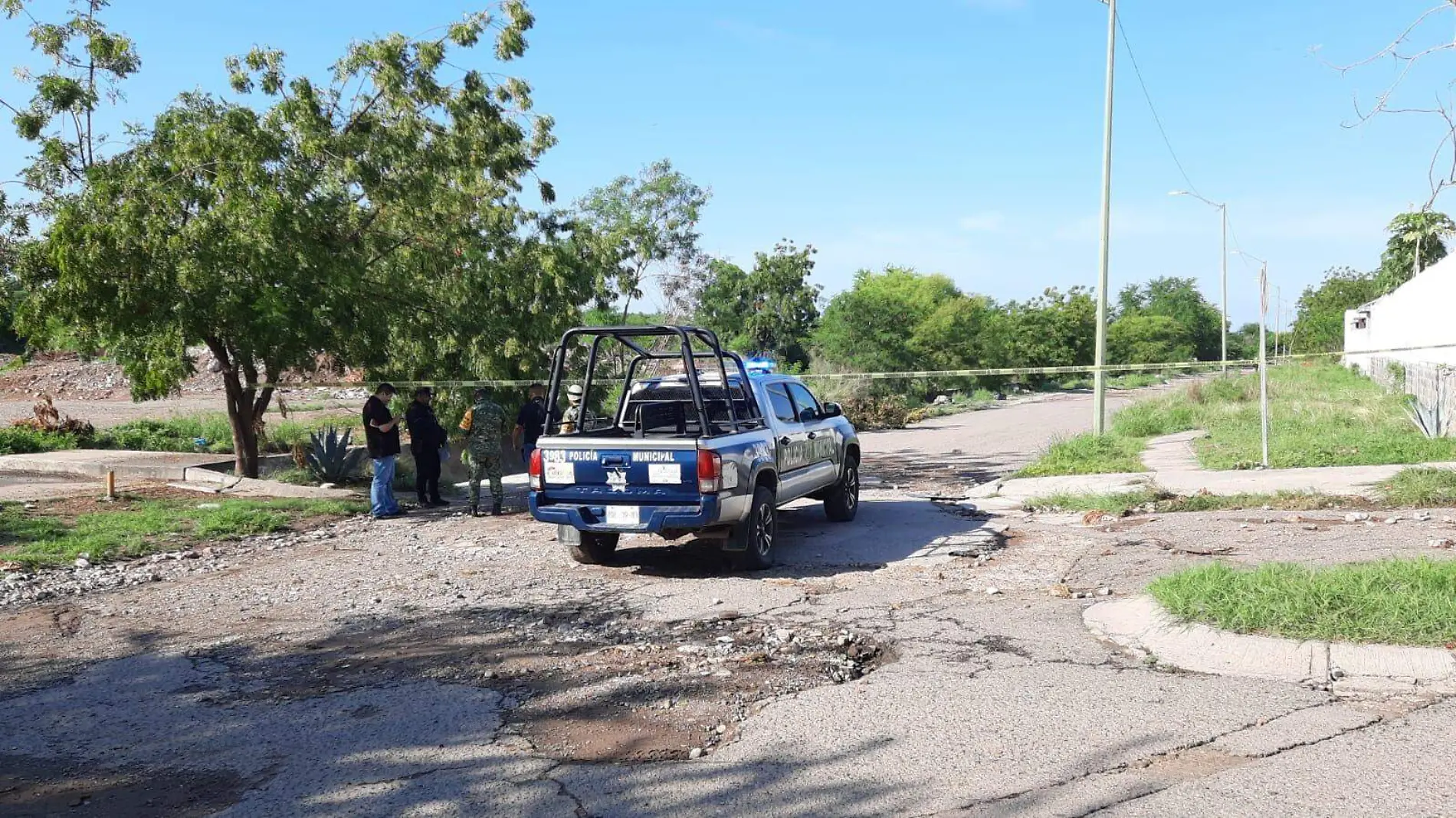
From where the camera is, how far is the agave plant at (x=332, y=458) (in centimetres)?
1633

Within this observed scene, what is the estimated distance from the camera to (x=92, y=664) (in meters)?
7.04

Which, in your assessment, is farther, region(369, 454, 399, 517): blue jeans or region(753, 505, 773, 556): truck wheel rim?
region(369, 454, 399, 517): blue jeans

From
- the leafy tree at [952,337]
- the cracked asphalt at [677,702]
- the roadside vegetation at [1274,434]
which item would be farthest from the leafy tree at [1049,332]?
the cracked asphalt at [677,702]

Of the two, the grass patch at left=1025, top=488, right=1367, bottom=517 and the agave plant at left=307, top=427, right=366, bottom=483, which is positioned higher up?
the agave plant at left=307, top=427, right=366, bottom=483

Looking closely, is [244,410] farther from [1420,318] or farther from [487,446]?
[1420,318]

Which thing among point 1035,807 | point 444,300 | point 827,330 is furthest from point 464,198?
point 827,330

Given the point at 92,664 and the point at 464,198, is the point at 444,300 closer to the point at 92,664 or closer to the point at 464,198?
the point at 464,198

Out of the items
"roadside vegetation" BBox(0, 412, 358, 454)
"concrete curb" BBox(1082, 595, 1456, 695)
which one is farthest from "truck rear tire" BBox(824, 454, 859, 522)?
"roadside vegetation" BBox(0, 412, 358, 454)

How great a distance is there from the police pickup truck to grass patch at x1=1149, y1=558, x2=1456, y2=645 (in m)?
3.45

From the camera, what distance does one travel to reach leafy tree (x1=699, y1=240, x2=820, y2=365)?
177 ft

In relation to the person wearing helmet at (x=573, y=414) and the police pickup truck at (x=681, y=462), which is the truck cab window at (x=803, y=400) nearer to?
the police pickup truck at (x=681, y=462)

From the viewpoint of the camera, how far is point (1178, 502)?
41.6 feet

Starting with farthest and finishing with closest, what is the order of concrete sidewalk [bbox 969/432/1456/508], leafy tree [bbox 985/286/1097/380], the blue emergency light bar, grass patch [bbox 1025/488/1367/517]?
leafy tree [bbox 985/286/1097/380]
concrete sidewalk [bbox 969/432/1456/508]
the blue emergency light bar
grass patch [bbox 1025/488/1367/517]

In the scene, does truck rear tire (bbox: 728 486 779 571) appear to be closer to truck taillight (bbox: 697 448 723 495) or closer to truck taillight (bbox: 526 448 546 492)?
truck taillight (bbox: 697 448 723 495)
